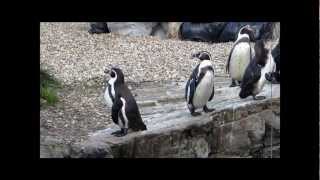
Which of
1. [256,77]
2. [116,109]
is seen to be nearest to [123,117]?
[116,109]

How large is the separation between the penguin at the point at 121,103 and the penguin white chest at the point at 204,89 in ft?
1.51

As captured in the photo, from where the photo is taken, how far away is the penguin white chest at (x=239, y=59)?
4.45 m

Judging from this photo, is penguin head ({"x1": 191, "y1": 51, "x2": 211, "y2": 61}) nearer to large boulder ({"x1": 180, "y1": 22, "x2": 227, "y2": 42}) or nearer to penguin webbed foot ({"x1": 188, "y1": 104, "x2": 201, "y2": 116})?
large boulder ({"x1": 180, "y1": 22, "x2": 227, "y2": 42})

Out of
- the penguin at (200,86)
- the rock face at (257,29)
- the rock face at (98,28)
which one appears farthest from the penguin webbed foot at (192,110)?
the rock face at (98,28)

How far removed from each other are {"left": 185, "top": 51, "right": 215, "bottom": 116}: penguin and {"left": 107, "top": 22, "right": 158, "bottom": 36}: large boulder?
400 mm

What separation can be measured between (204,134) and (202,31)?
31.1 inches

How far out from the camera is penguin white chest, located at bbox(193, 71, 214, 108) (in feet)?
14.5

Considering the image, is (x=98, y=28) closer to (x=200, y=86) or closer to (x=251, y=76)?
(x=200, y=86)

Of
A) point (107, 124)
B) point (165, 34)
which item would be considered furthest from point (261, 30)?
point (107, 124)

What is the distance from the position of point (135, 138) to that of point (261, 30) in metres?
1.26
